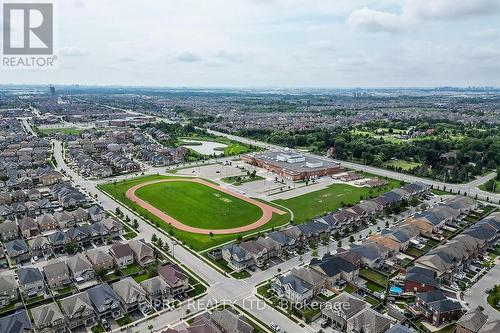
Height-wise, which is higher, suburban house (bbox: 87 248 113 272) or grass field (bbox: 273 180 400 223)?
grass field (bbox: 273 180 400 223)

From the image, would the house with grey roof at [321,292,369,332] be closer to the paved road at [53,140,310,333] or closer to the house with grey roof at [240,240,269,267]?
the paved road at [53,140,310,333]

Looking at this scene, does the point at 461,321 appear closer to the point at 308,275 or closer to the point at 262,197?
the point at 308,275

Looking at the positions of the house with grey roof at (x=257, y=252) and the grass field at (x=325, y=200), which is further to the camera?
the grass field at (x=325, y=200)

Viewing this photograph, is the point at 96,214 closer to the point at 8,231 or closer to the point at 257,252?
the point at 8,231

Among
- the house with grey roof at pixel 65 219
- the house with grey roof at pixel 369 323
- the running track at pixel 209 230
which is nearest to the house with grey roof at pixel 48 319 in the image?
the house with grey roof at pixel 65 219

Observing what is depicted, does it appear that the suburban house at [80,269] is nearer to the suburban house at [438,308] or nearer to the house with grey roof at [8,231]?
the house with grey roof at [8,231]

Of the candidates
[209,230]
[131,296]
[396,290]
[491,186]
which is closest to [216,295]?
[131,296]

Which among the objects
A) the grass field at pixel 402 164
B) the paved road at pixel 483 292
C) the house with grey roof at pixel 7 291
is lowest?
the house with grey roof at pixel 7 291

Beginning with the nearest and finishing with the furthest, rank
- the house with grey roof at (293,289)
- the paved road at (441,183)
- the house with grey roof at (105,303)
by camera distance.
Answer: the house with grey roof at (105,303), the house with grey roof at (293,289), the paved road at (441,183)

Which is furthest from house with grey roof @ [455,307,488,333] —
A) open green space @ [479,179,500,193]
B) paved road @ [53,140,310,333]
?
open green space @ [479,179,500,193]
